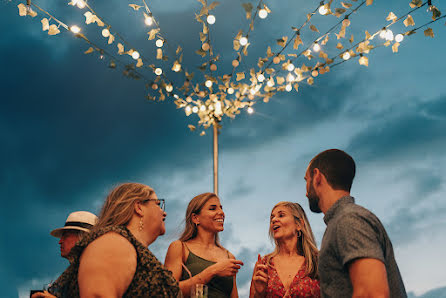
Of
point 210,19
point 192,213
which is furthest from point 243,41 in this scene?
point 192,213

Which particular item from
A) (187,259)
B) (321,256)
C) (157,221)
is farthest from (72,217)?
(321,256)

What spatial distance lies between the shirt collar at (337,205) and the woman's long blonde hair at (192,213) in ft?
5.94

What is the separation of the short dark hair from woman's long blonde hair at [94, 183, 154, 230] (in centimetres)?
110

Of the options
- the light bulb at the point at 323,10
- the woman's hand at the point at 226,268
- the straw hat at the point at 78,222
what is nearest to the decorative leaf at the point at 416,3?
the light bulb at the point at 323,10

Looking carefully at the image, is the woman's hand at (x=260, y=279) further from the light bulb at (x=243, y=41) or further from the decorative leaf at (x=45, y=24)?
the decorative leaf at (x=45, y=24)

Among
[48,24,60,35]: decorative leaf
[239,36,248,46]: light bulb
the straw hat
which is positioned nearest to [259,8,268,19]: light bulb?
[239,36,248,46]: light bulb

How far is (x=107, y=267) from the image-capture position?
1.95 meters

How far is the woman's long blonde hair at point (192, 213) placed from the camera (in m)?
3.93

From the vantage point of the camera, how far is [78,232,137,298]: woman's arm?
1.91m

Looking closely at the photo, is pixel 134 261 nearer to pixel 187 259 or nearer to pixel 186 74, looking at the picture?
pixel 187 259

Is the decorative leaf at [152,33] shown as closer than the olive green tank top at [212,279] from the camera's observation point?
No

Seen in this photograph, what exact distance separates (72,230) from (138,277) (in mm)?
1864

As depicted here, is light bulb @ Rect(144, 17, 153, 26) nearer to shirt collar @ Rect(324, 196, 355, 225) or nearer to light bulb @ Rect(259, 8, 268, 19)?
light bulb @ Rect(259, 8, 268, 19)

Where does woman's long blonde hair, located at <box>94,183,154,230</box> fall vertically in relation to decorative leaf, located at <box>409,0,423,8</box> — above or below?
below
